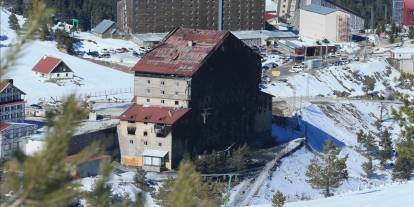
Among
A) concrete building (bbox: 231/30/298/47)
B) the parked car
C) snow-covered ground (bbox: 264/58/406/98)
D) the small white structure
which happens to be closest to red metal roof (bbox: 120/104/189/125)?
snow-covered ground (bbox: 264/58/406/98)

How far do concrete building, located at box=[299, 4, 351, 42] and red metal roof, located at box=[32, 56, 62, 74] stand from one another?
15.3 m

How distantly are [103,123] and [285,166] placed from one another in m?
4.16

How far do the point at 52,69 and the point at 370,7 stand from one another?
971 inches

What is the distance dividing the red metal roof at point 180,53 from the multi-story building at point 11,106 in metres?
2.65

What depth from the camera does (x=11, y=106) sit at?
70.9ft

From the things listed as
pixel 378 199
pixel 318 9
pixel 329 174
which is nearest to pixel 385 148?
pixel 329 174

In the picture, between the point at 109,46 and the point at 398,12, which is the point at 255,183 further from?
the point at 398,12

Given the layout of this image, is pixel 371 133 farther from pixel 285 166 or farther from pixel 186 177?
pixel 186 177

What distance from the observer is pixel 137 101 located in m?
22.3

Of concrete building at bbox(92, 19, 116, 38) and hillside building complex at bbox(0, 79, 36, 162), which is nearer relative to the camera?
hillside building complex at bbox(0, 79, 36, 162)

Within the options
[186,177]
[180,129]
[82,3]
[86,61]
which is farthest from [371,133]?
[186,177]

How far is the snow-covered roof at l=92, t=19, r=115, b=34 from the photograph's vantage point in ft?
123

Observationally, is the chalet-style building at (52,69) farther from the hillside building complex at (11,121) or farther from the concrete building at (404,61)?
the concrete building at (404,61)

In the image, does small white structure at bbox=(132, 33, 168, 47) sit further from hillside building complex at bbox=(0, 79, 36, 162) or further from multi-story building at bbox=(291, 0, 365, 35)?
hillside building complex at bbox=(0, 79, 36, 162)
